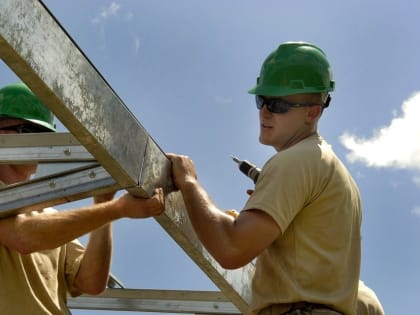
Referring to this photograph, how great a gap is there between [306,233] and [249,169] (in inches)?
32.4

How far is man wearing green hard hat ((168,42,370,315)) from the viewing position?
121 inches

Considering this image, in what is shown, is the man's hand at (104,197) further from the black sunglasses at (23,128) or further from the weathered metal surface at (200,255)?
the black sunglasses at (23,128)

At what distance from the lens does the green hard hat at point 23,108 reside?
14.4 feet

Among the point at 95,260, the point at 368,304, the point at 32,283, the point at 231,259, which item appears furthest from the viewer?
the point at 95,260

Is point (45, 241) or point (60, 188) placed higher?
point (60, 188)

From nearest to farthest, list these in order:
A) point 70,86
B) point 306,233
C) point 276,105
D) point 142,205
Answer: point 70,86 < point 306,233 < point 142,205 < point 276,105

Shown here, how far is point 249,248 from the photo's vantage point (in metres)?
3.04

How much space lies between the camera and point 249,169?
3.92m

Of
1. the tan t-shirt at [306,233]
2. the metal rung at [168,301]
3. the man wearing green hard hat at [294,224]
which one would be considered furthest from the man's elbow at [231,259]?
the metal rung at [168,301]

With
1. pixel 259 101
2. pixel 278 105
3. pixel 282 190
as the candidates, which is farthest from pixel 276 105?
pixel 282 190

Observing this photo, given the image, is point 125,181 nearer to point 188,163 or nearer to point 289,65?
point 188,163

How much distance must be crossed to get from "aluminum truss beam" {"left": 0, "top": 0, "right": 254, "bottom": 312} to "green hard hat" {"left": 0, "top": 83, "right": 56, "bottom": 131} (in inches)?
48.7

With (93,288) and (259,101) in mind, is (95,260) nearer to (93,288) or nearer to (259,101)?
(93,288)

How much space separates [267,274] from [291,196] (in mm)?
389
